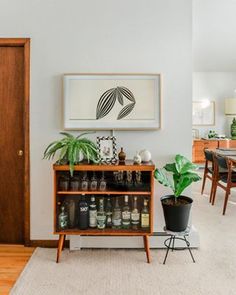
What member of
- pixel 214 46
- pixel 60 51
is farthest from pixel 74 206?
pixel 214 46

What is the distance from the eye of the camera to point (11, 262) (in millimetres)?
2635

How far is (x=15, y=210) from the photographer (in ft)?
9.88

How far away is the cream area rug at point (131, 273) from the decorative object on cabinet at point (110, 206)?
18 centimetres

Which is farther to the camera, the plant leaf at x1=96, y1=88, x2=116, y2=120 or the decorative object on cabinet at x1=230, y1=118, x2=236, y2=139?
the decorative object on cabinet at x1=230, y1=118, x2=236, y2=139

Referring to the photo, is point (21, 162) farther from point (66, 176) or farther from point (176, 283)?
point (176, 283)

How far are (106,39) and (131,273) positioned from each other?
82.9 inches

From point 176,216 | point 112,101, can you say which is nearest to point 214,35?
point 112,101

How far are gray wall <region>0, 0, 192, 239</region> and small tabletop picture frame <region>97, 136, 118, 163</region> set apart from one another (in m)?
0.57

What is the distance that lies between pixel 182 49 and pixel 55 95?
129 centimetres

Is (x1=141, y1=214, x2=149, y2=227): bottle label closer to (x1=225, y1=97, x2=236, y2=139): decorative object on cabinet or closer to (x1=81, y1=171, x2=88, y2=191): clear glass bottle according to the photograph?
(x1=81, y1=171, x2=88, y2=191): clear glass bottle

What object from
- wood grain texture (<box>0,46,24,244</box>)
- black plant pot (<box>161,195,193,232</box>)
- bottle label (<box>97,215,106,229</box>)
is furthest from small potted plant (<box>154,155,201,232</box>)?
wood grain texture (<box>0,46,24,244</box>)

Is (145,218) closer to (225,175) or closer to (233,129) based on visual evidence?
(225,175)

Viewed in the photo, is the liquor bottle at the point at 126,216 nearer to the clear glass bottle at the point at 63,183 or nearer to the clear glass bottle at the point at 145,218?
the clear glass bottle at the point at 145,218

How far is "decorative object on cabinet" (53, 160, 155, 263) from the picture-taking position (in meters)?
2.59
